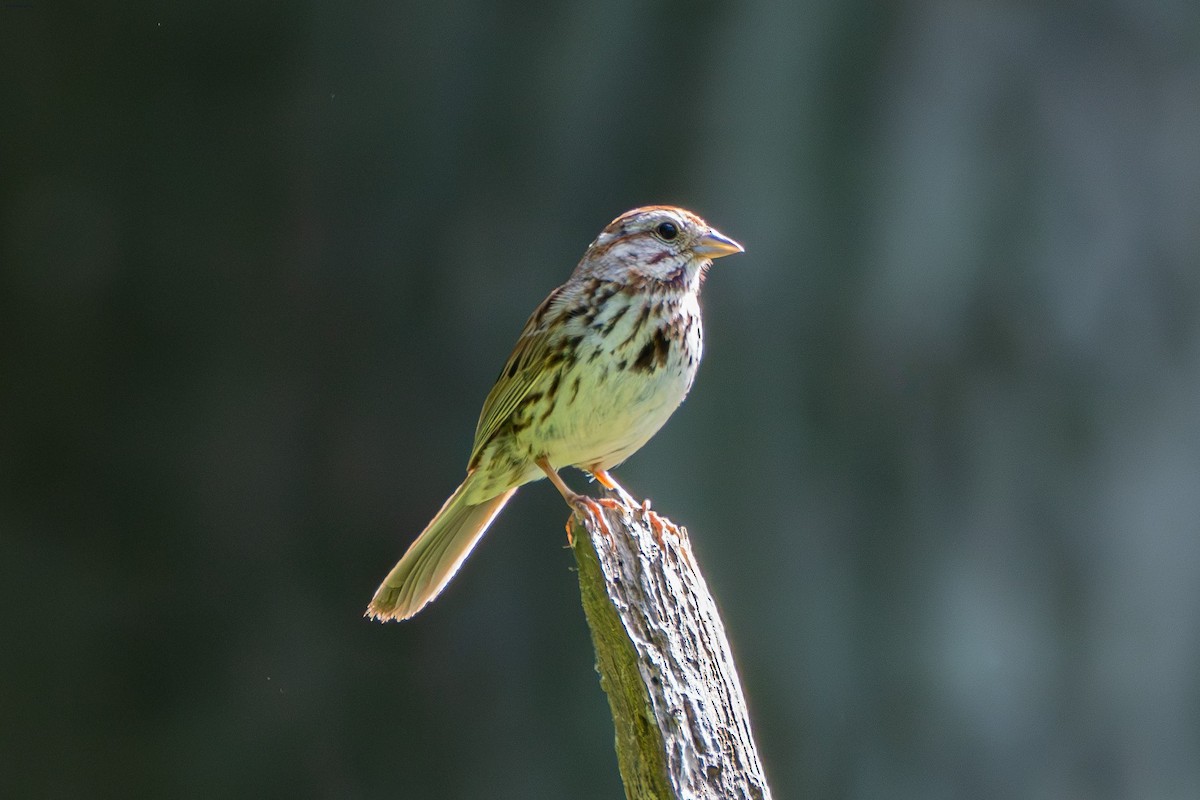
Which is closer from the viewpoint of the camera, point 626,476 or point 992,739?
point 626,476

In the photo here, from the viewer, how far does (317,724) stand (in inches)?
200

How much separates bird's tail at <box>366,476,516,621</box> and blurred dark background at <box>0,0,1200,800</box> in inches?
42.9

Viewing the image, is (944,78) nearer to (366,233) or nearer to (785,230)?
(785,230)

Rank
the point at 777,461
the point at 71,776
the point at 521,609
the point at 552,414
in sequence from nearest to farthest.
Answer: the point at 552,414 → the point at 71,776 → the point at 521,609 → the point at 777,461

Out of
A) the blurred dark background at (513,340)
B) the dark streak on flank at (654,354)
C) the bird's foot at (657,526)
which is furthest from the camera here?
the blurred dark background at (513,340)

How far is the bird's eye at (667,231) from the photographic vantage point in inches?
152

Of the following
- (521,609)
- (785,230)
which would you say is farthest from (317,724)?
(785,230)

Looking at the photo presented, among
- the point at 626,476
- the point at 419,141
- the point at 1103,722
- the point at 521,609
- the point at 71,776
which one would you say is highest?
the point at 419,141

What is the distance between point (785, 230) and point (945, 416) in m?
1.08

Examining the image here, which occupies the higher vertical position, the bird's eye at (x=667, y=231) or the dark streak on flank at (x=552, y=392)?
the bird's eye at (x=667, y=231)

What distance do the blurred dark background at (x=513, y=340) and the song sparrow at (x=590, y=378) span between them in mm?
1207

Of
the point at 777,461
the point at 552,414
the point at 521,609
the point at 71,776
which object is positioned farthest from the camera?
the point at 777,461

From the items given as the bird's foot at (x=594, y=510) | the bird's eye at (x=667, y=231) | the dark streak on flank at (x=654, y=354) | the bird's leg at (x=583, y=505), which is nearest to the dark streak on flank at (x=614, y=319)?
the dark streak on flank at (x=654, y=354)

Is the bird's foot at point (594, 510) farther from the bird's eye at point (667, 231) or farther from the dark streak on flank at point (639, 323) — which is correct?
the bird's eye at point (667, 231)
